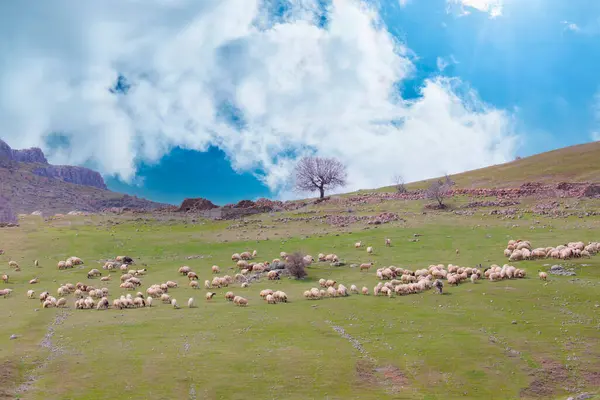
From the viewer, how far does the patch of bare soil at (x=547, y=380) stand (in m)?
20.4

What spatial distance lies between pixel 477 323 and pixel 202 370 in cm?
1337

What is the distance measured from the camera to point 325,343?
24.9 m

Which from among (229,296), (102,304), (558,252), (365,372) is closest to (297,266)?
(229,296)

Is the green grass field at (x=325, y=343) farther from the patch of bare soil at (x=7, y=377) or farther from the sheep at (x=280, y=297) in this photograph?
the sheep at (x=280, y=297)

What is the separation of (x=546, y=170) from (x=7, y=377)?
3528 inches

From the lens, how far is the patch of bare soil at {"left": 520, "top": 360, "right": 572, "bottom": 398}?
66.8 ft

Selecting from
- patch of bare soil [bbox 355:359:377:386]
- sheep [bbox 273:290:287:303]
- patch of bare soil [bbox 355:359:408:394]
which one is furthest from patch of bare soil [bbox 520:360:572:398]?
sheep [bbox 273:290:287:303]

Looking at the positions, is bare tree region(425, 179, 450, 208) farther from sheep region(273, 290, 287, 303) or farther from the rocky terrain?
the rocky terrain

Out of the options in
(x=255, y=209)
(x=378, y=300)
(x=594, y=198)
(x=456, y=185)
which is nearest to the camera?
(x=378, y=300)

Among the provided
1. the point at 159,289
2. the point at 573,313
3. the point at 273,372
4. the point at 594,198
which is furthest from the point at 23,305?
the point at 594,198

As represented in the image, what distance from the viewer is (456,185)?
307 feet

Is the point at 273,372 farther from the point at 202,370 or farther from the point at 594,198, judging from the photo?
the point at 594,198

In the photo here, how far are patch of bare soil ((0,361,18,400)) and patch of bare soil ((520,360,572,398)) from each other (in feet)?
62.6

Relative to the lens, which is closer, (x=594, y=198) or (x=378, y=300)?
(x=378, y=300)
